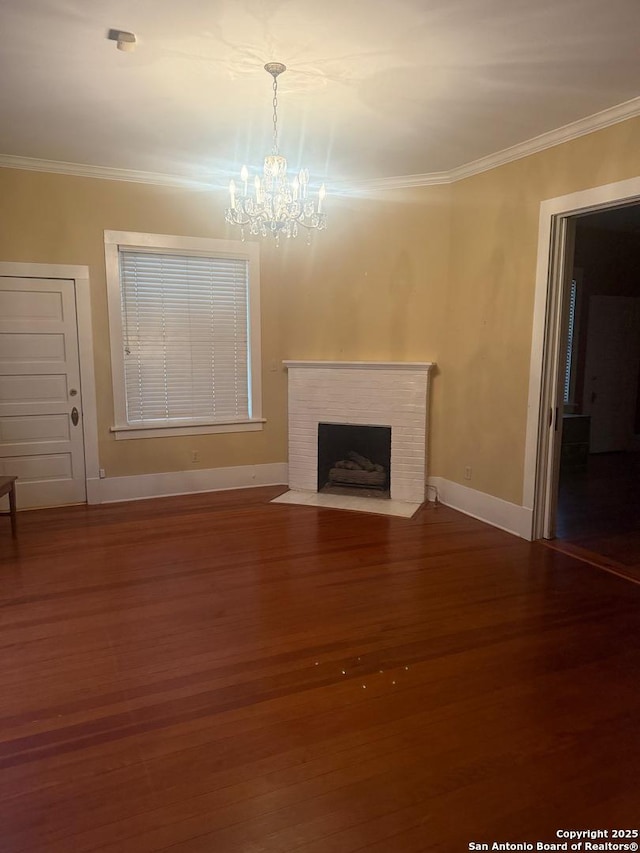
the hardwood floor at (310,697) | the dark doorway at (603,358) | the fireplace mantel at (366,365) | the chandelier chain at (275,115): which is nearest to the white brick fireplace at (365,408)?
the fireplace mantel at (366,365)

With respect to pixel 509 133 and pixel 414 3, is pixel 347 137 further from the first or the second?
pixel 414 3

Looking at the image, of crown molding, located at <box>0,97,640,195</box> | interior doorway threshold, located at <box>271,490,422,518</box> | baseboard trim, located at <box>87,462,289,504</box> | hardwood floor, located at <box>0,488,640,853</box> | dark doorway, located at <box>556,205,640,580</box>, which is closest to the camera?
hardwood floor, located at <box>0,488,640,853</box>

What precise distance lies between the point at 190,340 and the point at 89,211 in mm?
1411

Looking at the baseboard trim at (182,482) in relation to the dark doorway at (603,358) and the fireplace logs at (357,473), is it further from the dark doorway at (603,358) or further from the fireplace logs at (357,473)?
the dark doorway at (603,358)

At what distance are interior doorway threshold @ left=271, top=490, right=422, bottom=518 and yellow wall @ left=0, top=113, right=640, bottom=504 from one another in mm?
529

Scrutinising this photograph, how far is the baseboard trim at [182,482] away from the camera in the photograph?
5148 millimetres

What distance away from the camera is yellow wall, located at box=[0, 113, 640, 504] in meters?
4.36

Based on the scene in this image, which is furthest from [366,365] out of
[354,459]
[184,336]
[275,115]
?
[275,115]

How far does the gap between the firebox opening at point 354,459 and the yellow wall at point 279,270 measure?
0.48 meters

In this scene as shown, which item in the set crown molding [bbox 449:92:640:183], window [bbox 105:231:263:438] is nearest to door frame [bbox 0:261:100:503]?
window [bbox 105:231:263:438]

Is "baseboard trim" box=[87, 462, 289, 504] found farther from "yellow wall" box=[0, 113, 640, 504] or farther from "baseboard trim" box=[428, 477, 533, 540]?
"baseboard trim" box=[428, 477, 533, 540]

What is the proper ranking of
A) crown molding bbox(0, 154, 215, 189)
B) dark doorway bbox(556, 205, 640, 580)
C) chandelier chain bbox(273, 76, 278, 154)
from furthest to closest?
1. dark doorway bbox(556, 205, 640, 580)
2. crown molding bbox(0, 154, 215, 189)
3. chandelier chain bbox(273, 76, 278, 154)

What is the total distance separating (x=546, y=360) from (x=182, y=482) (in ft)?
11.6

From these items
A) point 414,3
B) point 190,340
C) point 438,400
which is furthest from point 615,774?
point 190,340
